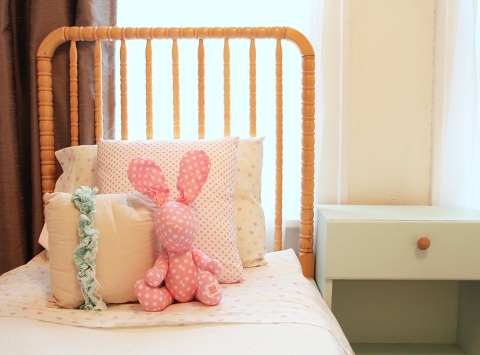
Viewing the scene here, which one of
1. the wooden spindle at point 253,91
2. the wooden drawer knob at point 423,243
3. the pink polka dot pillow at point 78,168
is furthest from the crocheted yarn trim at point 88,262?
the wooden drawer knob at point 423,243

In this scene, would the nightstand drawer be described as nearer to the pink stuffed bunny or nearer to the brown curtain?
the pink stuffed bunny

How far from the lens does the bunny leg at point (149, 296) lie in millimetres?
911

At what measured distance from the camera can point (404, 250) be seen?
124cm

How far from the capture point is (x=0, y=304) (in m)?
0.95

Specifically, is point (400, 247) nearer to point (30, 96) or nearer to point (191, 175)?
point (191, 175)

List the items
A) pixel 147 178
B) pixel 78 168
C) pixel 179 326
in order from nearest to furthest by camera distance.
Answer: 1. pixel 179 326
2. pixel 147 178
3. pixel 78 168

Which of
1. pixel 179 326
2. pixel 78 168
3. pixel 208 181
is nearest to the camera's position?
pixel 179 326

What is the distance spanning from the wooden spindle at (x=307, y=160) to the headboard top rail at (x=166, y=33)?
8 cm

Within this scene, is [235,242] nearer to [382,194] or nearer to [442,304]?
[382,194]

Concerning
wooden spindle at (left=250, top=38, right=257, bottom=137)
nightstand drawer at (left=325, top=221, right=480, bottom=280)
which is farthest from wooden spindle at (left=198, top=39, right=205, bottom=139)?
nightstand drawer at (left=325, top=221, right=480, bottom=280)

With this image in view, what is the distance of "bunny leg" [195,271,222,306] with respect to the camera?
932mm

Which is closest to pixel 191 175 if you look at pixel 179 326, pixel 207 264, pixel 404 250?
pixel 207 264

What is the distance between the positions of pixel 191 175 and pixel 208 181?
0.18m

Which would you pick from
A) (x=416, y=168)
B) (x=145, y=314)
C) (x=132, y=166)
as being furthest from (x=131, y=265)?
(x=416, y=168)
